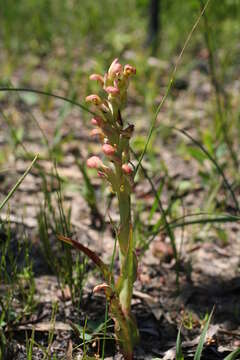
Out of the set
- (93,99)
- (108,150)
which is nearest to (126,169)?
(108,150)

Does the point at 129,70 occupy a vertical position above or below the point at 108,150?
above

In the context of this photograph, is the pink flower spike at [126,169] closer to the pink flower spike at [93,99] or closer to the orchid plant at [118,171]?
the orchid plant at [118,171]

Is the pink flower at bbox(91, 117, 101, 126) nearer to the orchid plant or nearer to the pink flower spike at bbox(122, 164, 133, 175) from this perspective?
the orchid plant

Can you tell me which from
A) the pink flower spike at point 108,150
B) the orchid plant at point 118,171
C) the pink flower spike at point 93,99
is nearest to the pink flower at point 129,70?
the orchid plant at point 118,171

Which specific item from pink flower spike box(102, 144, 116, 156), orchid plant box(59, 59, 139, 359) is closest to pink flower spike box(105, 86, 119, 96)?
orchid plant box(59, 59, 139, 359)

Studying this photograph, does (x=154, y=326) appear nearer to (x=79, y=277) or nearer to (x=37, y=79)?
(x=79, y=277)

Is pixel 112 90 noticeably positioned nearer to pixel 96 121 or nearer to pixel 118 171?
pixel 96 121

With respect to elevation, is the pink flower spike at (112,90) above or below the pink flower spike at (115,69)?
below

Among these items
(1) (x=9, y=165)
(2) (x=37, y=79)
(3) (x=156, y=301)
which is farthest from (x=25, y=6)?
(3) (x=156, y=301)
